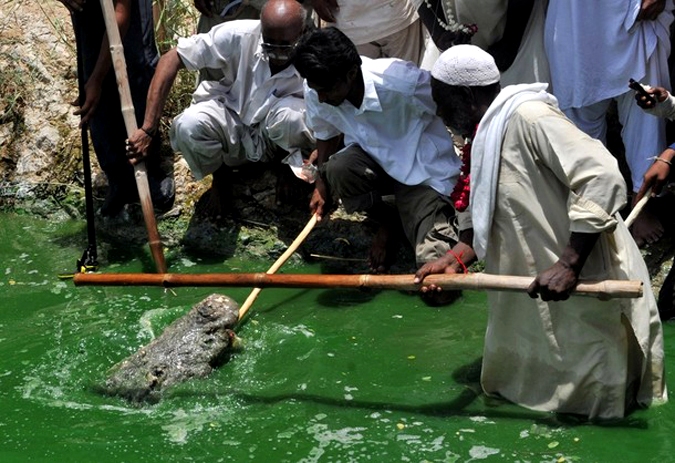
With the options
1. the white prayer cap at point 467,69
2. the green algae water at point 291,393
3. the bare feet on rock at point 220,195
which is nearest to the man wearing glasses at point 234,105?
the bare feet on rock at point 220,195

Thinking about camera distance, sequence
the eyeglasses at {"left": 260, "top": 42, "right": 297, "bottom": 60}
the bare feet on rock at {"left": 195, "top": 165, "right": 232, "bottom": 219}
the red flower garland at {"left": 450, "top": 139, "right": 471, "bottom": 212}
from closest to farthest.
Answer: the red flower garland at {"left": 450, "top": 139, "right": 471, "bottom": 212}, the eyeglasses at {"left": 260, "top": 42, "right": 297, "bottom": 60}, the bare feet on rock at {"left": 195, "top": 165, "right": 232, "bottom": 219}

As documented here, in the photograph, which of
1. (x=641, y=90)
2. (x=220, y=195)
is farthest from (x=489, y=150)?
(x=220, y=195)

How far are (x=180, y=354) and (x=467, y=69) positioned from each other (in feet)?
6.77

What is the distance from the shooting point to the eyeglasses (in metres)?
6.79

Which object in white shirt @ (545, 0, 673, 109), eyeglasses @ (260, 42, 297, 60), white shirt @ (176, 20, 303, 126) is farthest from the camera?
white shirt @ (176, 20, 303, 126)

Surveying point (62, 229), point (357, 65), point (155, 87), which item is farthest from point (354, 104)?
point (62, 229)

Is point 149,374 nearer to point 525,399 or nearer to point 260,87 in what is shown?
point 525,399

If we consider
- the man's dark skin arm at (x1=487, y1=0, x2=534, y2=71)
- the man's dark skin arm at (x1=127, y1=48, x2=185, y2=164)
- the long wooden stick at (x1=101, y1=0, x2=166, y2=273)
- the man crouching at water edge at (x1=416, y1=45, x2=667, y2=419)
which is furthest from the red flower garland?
the man's dark skin arm at (x1=127, y1=48, x2=185, y2=164)

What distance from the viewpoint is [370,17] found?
277 inches

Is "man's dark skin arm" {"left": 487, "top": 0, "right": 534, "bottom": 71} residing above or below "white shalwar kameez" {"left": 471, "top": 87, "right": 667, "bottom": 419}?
above

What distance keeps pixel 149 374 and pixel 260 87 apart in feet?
7.87

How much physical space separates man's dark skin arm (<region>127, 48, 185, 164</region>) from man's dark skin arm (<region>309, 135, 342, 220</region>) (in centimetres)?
107

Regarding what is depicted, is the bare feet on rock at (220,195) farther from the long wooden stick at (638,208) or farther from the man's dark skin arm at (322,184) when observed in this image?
the long wooden stick at (638,208)

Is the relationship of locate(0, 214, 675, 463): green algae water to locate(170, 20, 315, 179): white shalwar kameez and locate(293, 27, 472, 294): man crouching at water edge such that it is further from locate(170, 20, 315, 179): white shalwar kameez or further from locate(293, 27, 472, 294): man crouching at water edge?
locate(170, 20, 315, 179): white shalwar kameez
